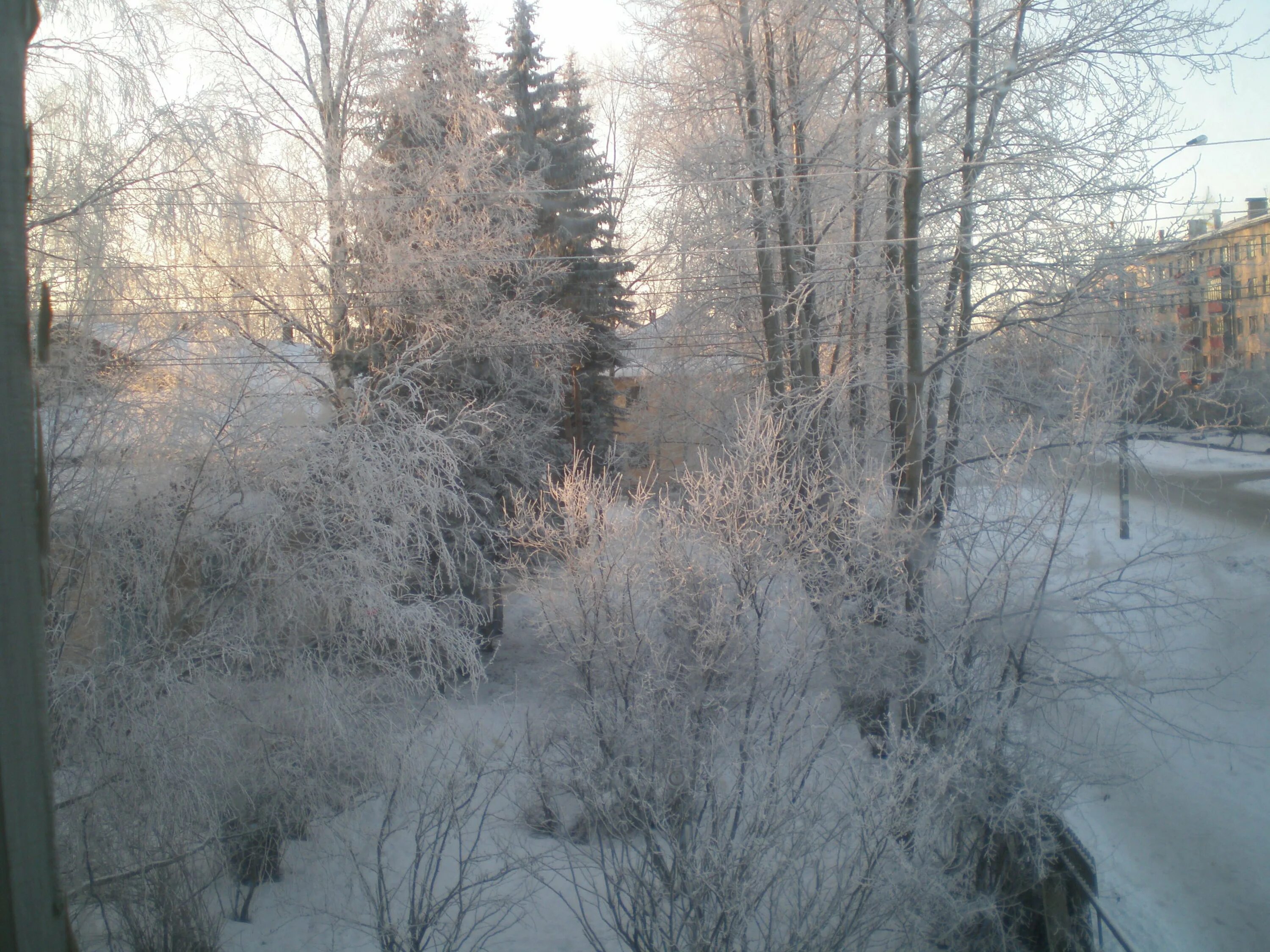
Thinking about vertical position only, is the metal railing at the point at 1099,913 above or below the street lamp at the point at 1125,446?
below

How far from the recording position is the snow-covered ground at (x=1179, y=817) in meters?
6.83

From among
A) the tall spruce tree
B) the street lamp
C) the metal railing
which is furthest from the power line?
the metal railing

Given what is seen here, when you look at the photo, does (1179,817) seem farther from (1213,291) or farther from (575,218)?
(575,218)

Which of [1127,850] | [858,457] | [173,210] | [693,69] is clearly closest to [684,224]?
[693,69]

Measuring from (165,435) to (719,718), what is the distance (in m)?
5.99

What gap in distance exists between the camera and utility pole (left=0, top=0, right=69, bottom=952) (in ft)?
4.66

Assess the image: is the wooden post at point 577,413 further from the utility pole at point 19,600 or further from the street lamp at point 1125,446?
the utility pole at point 19,600

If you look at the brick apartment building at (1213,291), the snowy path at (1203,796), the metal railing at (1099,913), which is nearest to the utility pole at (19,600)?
the metal railing at (1099,913)

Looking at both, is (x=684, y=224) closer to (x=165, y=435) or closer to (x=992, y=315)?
(x=992, y=315)

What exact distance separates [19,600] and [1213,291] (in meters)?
12.5

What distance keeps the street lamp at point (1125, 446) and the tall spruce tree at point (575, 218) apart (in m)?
8.67

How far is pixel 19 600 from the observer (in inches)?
57.7

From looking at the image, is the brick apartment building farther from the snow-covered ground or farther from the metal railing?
the metal railing

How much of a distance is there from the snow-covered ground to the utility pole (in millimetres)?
5449
